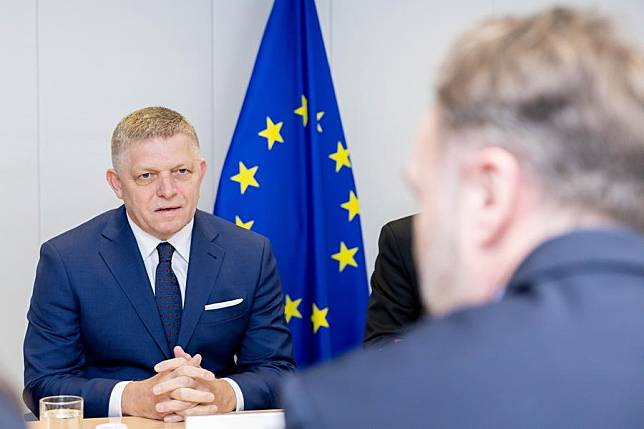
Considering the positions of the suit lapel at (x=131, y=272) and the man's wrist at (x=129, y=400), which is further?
the suit lapel at (x=131, y=272)

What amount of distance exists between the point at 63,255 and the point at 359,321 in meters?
1.43

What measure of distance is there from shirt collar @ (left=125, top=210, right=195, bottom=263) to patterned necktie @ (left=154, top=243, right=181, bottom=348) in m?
0.03

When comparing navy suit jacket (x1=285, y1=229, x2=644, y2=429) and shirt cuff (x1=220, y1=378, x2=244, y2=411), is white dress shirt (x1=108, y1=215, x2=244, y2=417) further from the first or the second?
navy suit jacket (x1=285, y1=229, x2=644, y2=429)

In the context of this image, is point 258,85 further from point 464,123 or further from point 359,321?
point 464,123

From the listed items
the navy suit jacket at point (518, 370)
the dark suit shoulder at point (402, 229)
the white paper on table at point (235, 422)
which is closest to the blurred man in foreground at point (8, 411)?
the navy suit jacket at point (518, 370)

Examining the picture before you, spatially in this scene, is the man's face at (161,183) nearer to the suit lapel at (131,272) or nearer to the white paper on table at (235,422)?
the suit lapel at (131,272)

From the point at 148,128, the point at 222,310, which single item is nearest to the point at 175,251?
the point at 222,310

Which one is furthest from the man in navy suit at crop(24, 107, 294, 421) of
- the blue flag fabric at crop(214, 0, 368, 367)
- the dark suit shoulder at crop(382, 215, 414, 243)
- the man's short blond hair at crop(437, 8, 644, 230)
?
the man's short blond hair at crop(437, 8, 644, 230)

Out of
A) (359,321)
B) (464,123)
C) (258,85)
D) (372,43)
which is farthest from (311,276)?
(464,123)

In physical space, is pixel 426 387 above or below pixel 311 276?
above

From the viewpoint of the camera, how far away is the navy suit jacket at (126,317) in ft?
9.54

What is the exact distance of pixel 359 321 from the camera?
4.00 metres

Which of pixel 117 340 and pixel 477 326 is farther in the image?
pixel 117 340

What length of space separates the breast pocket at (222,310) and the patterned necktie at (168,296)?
0.09 m
